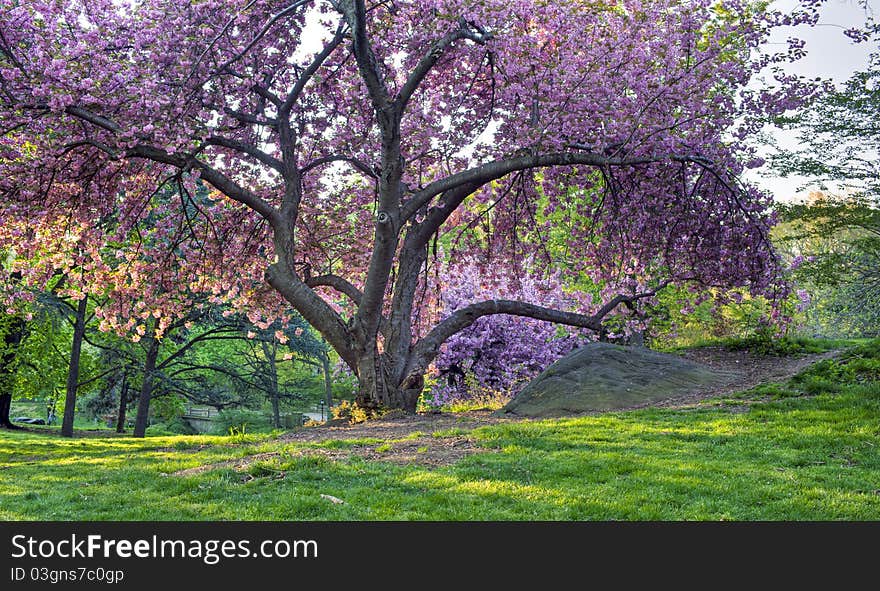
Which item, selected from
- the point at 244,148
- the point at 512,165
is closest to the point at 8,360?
the point at 244,148

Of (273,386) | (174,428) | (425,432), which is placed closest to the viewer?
(425,432)

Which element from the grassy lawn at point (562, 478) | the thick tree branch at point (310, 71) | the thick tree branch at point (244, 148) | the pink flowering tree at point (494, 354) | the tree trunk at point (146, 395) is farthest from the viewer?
the tree trunk at point (146, 395)

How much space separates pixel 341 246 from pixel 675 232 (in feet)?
23.9

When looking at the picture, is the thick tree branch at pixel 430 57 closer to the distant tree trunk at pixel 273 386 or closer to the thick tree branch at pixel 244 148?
the thick tree branch at pixel 244 148

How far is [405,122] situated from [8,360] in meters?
17.1

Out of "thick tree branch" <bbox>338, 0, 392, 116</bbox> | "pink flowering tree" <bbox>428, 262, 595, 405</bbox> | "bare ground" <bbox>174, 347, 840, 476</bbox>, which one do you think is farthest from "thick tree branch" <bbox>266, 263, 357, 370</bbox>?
"pink flowering tree" <bbox>428, 262, 595, 405</bbox>

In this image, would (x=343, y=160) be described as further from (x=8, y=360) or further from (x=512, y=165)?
(x=8, y=360)

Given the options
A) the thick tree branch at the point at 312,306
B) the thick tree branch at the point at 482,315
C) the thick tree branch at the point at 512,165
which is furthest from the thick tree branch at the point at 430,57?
the thick tree branch at the point at 482,315

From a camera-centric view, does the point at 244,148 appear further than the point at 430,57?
Yes

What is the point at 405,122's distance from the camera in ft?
42.3

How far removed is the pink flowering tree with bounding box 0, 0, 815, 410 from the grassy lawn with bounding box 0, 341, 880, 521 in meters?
3.09

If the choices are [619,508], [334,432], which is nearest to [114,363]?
[334,432]

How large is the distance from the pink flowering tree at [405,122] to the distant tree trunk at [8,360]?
36.5 feet

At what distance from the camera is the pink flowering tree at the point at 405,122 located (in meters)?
9.59
